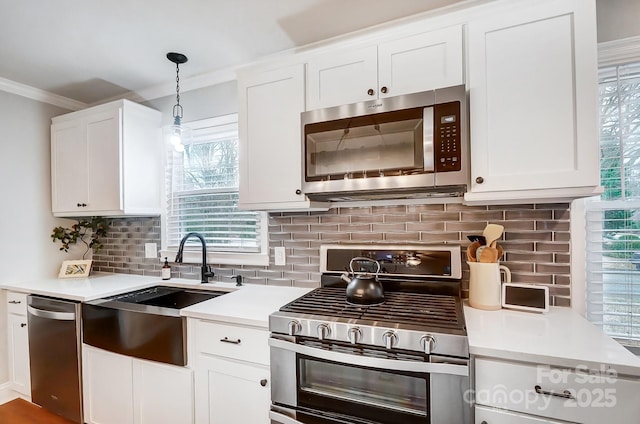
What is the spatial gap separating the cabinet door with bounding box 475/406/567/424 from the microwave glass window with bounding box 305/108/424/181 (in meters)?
1.00

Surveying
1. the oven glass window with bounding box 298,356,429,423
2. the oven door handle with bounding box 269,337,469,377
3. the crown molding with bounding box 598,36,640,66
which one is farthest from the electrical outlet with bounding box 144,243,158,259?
the crown molding with bounding box 598,36,640,66

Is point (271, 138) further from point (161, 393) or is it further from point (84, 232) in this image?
point (84, 232)

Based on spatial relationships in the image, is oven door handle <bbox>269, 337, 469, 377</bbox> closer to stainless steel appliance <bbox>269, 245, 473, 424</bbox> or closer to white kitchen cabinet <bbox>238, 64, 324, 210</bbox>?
stainless steel appliance <bbox>269, 245, 473, 424</bbox>

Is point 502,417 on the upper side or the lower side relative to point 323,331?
lower

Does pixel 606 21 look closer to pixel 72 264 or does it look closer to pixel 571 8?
pixel 571 8

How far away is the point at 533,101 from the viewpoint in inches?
53.2

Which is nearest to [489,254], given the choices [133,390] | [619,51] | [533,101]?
[533,101]

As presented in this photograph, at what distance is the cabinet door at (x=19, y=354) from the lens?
234 centimetres

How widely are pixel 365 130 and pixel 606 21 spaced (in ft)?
4.21

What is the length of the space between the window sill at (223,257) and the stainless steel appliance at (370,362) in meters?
0.74

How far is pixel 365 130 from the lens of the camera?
1.58m

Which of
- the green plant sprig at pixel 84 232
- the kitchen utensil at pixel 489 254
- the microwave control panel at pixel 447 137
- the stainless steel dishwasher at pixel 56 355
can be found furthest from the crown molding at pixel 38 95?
the kitchen utensil at pixel 489 254

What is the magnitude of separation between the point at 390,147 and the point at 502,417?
1.17m

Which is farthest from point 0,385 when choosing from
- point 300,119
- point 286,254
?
point 300,119
